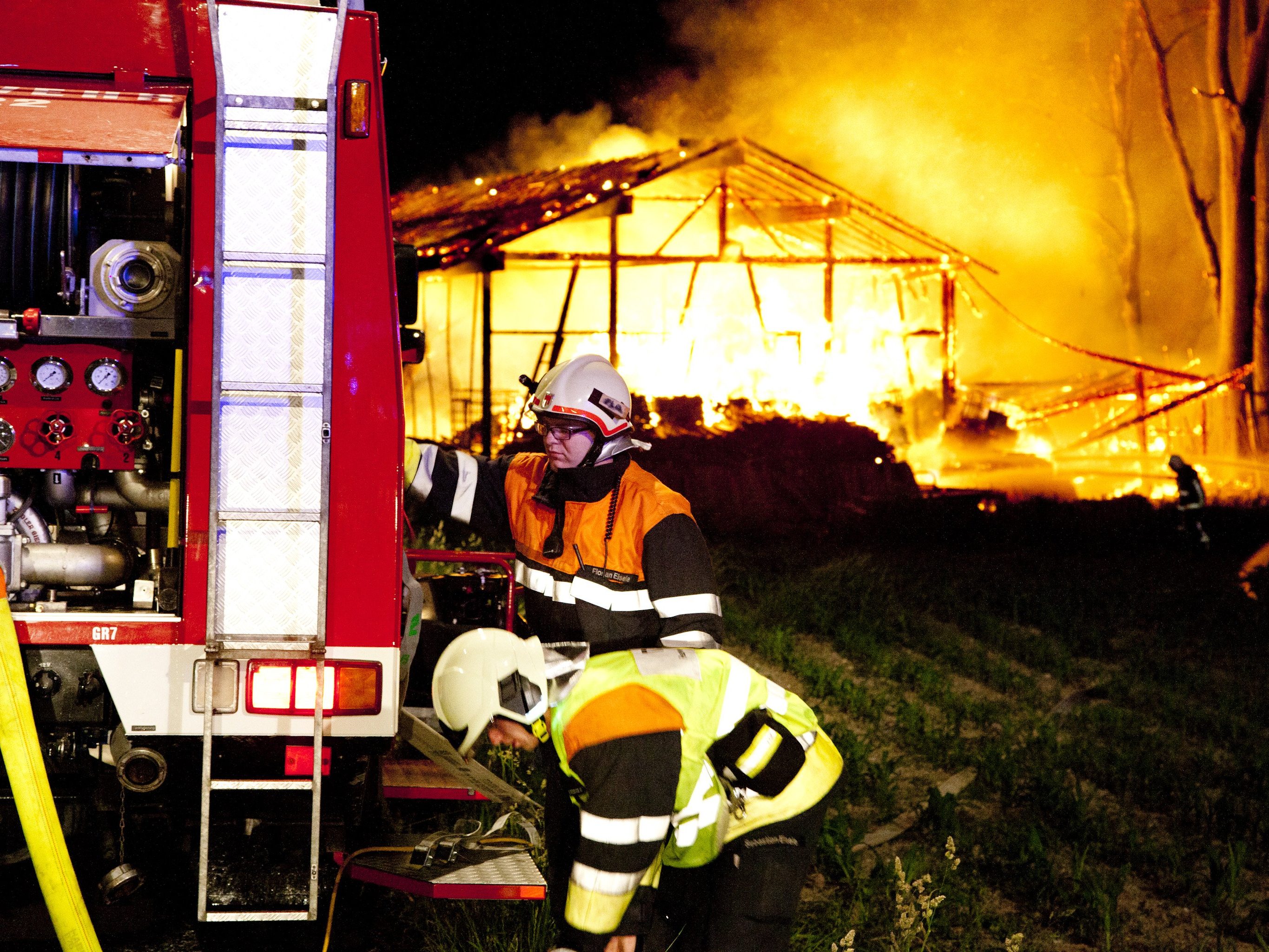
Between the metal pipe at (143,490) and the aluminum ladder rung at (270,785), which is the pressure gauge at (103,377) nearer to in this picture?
the metal pipe at (143,490)

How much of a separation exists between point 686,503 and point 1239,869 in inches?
140

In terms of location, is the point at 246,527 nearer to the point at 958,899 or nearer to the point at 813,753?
the point at 813,753

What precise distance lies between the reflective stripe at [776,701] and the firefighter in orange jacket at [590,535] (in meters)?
0.19

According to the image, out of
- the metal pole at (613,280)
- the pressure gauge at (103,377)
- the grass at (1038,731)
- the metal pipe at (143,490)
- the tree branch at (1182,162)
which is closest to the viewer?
the pressure gauge at (103,377)

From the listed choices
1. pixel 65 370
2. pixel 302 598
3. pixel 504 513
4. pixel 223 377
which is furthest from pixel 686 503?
pixel 65 370

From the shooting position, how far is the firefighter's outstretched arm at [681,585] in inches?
119

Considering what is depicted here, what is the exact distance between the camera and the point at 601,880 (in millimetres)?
2652

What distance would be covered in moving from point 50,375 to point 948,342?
1538 cm

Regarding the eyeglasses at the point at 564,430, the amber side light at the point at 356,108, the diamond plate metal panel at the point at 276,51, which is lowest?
the eyeglasses at the point at 564,430

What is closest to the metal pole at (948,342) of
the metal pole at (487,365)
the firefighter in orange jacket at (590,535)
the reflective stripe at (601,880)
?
the metal pole at (487,365)

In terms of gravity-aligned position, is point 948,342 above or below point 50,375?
above

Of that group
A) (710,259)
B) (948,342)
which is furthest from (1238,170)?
(710,259)

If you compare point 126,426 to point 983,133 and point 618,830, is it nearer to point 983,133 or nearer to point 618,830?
point 618,830

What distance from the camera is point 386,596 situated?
127 inches
